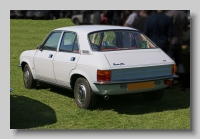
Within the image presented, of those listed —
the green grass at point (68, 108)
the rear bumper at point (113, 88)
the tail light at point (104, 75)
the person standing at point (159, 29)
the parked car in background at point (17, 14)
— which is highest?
the parked car in background at point (17, 14)

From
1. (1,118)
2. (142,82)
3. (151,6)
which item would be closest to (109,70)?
(142,82)

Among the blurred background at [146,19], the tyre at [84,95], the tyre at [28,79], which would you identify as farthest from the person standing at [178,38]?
the tyre at [28,79]

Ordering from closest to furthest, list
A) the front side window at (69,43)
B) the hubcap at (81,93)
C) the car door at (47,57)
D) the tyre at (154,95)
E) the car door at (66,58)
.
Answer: the hubcap at (81,93) → the car door at (66,58) → the front side window at (69,43) → the tyre at (154,95) → the car door at (47,57)

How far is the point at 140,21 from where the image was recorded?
9.42 m

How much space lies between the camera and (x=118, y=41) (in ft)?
30.6

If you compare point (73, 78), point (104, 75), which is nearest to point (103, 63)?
point (104, 75)

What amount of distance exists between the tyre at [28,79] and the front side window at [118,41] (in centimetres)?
168

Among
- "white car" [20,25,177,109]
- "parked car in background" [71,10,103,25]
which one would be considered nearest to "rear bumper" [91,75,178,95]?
"white car" [20,25,177,109]

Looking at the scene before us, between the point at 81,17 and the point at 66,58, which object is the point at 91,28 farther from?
the point at 66,58

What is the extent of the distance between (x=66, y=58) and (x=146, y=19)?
4.78ft

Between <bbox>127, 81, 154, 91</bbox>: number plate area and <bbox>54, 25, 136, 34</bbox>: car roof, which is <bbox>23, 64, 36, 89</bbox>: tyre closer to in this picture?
<bbox>54, 25, 136, 34</bbox>: car roof

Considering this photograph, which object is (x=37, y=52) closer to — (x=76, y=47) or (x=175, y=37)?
(x=76, y=47)

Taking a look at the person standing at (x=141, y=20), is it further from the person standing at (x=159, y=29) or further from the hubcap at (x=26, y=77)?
the hubcap at (x=26, y=77)

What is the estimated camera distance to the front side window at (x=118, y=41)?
9164 mm
